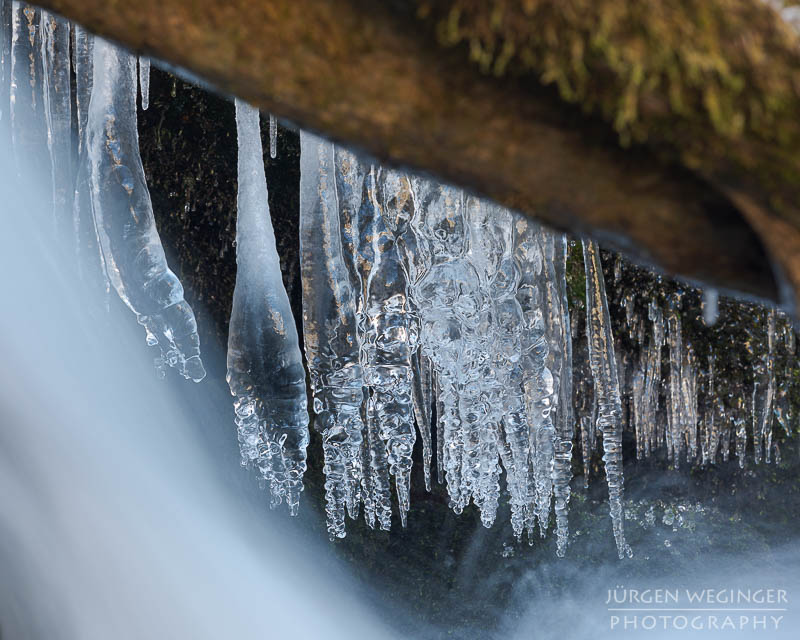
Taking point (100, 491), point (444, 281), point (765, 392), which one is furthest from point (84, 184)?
point (765, 392)

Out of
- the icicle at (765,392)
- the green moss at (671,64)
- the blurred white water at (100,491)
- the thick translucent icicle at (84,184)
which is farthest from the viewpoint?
A: the blurred white water at (100,491)

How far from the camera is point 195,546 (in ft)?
13.1

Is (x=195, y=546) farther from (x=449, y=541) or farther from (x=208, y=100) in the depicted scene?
(x=208, y=100)

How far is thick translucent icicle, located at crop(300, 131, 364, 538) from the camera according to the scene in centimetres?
212

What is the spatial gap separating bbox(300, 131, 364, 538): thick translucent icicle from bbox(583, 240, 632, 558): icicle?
0.85m

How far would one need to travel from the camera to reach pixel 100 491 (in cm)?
376

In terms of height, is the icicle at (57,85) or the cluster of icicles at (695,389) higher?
the icicle at (57,85)

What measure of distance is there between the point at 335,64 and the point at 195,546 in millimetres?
3706

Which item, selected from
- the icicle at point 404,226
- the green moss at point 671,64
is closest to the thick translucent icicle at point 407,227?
the icicle at point 404,226

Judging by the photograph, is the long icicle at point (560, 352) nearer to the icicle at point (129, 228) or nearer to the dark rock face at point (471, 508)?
the dark rock face at point (471, 508)

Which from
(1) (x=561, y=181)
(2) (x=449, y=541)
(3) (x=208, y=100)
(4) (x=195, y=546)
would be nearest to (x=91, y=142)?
(3) (x=208, y=100)

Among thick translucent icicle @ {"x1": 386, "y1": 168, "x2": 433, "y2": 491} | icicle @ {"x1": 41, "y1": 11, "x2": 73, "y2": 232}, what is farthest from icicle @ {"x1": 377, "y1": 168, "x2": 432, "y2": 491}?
icicle @ {"x1": 41, "y1": 11, "x2": 73, "y2": 232}

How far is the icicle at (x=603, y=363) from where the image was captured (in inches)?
101

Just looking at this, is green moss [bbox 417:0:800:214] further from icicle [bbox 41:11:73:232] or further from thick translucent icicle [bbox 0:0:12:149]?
thick translucent icicle [bbox 0:0:12:149]
